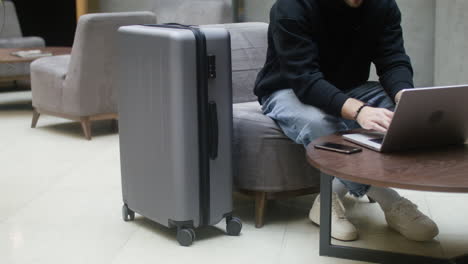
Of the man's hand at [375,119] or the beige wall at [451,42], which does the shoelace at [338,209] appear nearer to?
the man's hand at [375,119]

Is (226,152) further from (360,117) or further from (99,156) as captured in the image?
(99,156)

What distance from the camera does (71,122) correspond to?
527 cm

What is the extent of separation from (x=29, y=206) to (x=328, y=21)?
1455mm

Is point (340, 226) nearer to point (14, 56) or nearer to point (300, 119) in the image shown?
point (300, 119)

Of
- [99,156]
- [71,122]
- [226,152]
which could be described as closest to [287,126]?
[226,152]

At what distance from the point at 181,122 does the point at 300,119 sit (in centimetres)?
44

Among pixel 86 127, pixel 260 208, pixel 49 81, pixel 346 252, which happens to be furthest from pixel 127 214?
pixel 49 81

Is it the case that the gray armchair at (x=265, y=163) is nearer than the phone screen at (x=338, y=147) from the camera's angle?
No

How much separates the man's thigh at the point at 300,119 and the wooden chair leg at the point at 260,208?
256mm

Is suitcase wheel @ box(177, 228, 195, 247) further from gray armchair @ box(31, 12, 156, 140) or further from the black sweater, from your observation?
gray armchair @ box(31, 12, 156, 140)

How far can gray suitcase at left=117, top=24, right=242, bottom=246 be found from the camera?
2658mm

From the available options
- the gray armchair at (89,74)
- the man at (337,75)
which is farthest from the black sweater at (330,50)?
the gray armchair at (89,74)

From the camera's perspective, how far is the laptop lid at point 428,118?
7.29 ft

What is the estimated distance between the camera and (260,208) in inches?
117
